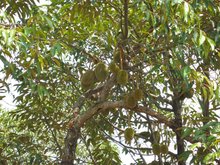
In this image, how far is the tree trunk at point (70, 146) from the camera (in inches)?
109

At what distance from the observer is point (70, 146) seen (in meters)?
2.85

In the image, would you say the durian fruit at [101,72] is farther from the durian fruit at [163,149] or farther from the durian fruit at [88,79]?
the durian fruit at [163,149]

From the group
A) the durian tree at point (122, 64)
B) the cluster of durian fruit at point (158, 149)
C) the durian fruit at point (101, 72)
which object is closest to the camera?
the durian tree at point (122, 64)

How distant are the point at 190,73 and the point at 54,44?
831 mm

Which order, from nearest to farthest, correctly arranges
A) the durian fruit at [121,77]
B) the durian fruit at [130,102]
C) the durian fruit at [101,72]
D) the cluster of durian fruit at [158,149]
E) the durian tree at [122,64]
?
the durian tree at [122,64]
the durian fruit at [130,102]
the durian fruit at [121,77]
the durian fruit at [101,72]
the cluster of durian fruit at [158,149]

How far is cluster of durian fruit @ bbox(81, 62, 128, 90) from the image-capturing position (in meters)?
2.76

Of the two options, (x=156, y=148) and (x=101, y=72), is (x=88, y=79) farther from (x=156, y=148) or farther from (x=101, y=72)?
→ (x=156, y=148)

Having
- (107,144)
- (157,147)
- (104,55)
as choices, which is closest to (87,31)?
(104,55)

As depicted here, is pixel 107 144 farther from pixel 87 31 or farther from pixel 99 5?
pixel 99 5

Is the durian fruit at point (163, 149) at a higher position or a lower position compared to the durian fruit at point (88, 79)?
lower

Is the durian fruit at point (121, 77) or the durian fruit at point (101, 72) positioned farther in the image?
the durian fruit at point (101, 72)

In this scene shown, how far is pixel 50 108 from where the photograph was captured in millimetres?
3689

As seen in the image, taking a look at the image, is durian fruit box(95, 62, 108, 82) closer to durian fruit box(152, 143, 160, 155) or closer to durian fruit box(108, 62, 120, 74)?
durian fruit box(108, 62, 120, 74)

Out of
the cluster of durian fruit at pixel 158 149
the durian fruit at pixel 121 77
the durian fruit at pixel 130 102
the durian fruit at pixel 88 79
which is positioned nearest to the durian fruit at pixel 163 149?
the cluster of durian fruit at pixel 158 149
